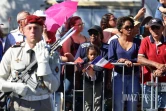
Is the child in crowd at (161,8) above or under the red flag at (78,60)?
above

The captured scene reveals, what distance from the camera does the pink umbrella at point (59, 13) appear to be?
1041 centimetres

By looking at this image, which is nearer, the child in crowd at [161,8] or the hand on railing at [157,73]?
the hand on railing at [157,73]

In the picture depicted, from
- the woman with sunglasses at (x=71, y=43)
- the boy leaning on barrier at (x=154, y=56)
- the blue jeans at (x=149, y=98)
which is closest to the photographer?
the boy leaning on barrier at (x=154, y=56)

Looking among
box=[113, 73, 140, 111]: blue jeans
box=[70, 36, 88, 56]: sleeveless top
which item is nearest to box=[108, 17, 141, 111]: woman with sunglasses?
box=[113, 73, 140, 111]: blue jeans

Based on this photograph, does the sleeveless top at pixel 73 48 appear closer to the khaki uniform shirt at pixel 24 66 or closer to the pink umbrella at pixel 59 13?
the pink umbrella at pixel 59 13

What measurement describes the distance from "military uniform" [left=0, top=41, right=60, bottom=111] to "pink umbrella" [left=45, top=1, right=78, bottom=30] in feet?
9.15

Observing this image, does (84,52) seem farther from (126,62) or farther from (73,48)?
(126,62)

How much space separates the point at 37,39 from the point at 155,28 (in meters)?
2.68

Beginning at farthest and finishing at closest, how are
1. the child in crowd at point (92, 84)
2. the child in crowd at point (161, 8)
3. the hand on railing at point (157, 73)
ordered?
the child in crowd at point (161, 8) < the child in crowd at point (92, 84) < the hand on railing at point (157, 73)

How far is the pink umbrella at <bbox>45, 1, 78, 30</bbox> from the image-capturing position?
1041 cm

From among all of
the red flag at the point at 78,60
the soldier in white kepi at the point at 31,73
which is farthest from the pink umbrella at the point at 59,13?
the soldier in white kepi at the point at 31,73

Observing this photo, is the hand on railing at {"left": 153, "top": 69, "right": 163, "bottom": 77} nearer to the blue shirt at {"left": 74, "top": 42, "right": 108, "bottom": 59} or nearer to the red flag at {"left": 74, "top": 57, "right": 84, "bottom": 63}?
the blue shirt at {"left": 74, "top": 42, "right": 108, "bottom": 59}

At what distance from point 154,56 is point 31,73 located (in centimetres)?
262

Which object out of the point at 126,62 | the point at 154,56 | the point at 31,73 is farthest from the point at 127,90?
the point at 31,73
